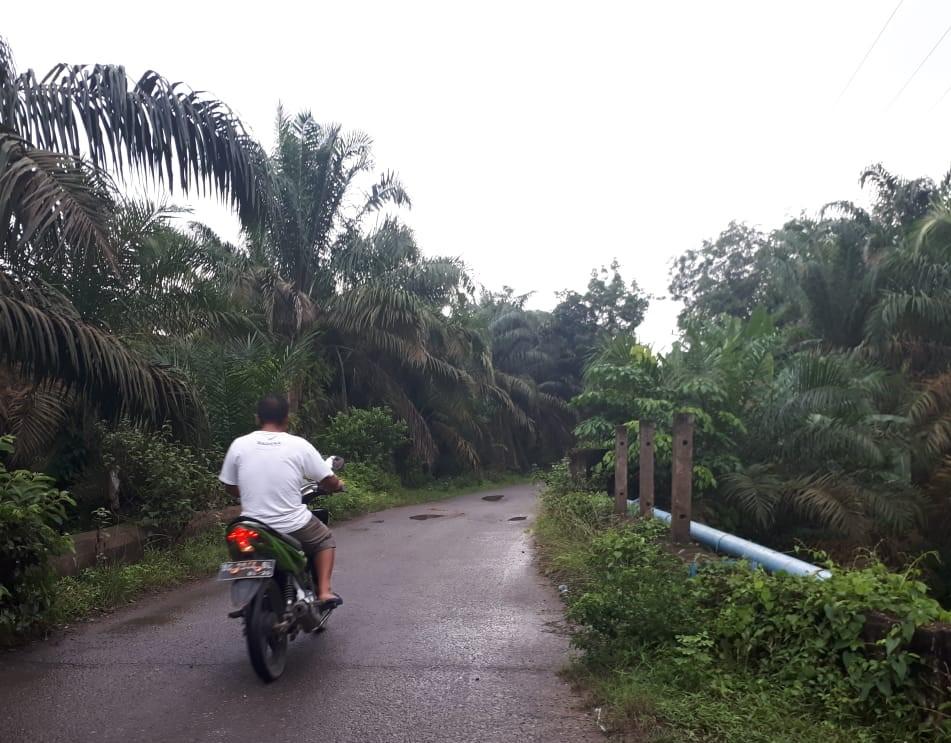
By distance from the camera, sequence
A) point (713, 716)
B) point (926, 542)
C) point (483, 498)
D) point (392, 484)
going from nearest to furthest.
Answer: point (713, 716)
point (926, 542)
point (392, 484)
point (483, 498)

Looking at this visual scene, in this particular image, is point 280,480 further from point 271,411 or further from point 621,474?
point 621,474

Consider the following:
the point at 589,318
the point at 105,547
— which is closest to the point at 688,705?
the point at 105,547

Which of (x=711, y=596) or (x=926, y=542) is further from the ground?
(x=711, y=596)

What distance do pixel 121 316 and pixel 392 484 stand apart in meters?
11.8

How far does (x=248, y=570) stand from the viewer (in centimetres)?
474

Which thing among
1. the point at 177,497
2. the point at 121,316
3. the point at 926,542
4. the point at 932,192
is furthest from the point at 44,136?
the point at 932,192

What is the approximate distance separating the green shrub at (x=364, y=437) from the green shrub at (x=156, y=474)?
405 inches

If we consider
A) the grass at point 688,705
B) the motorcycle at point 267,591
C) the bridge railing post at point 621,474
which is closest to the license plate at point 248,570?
the motorcycle at point 267,591

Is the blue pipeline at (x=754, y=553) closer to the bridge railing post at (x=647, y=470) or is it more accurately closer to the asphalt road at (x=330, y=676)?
the bridge railing post at (x=647, y=470)

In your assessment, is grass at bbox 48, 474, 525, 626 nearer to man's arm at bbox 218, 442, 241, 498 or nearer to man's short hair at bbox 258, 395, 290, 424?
man's arm at bbox 218, 442, 241, 498

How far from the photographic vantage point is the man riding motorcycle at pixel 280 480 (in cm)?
523

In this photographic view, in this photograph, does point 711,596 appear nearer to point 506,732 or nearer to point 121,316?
point 506,732

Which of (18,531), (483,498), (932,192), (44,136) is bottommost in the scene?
(483,498)

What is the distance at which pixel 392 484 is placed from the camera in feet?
67.8
